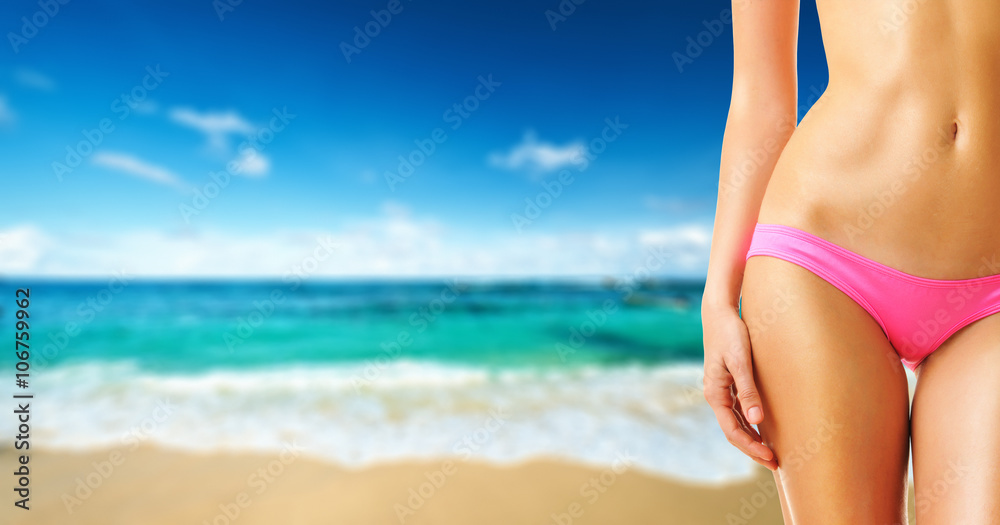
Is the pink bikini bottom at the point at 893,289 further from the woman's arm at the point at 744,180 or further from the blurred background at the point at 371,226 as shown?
the blurred background at the point at 371,226

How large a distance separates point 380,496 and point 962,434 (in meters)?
3.11

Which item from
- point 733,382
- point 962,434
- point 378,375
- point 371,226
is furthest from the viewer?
point 371,226

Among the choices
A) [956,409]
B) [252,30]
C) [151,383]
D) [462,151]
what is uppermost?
[252,30]

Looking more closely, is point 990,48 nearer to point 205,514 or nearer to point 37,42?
point 205,514

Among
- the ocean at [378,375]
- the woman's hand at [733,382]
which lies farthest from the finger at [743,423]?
the ocean at [378,375]

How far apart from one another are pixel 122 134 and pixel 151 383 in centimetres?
1072

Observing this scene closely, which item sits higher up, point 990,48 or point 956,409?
point 990,48

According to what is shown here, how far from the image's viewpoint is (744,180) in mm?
838

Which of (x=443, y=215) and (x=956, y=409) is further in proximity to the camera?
(x=443, y=215)

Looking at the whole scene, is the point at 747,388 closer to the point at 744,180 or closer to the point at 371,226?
the point at 744,180

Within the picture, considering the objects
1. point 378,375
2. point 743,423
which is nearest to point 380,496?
point 743,423

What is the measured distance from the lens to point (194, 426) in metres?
4.66

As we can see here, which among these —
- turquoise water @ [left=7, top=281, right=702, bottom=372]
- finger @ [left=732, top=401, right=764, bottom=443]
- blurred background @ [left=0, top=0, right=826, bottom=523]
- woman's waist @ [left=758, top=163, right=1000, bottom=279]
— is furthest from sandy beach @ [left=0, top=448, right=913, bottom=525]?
turquoise water @ [left=7, top=281, right=702, bottom=372]

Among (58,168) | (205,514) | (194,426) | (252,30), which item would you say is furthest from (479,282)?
(205,514)
